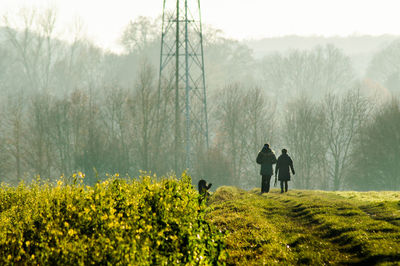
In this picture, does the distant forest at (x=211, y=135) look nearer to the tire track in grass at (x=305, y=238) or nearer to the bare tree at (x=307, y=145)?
the bare tree at (x=307, y=145)

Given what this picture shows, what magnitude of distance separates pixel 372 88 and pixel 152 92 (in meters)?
57.3

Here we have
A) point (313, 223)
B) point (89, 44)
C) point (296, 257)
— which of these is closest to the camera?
point (296, 257)

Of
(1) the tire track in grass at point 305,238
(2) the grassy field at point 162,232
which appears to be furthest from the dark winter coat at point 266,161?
(2) the grassy field at point 162,232

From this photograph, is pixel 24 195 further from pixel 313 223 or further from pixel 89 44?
pixel 89 44

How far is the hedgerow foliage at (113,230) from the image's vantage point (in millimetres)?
7500

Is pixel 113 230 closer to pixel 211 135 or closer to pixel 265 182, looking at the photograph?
pixel 265 182

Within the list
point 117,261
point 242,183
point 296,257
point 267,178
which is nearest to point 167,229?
point 117,261

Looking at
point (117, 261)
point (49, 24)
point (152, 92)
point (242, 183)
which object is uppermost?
point (49, 24)

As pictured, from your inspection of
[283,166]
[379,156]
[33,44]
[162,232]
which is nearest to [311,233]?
[162,232]

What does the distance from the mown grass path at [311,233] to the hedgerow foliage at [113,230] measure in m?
1.61

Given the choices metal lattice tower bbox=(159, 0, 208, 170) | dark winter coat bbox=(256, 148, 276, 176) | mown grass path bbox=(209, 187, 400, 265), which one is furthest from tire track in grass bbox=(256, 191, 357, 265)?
metal lattice tower bbox=(159, 0, 208, 170)

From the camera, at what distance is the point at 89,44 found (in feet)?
355

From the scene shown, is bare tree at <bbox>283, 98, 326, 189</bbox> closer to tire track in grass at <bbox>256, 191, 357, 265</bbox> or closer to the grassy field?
tire track in grass at <bbox>256, 191, 357, 265</bbox>

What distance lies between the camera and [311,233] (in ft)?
42.7
